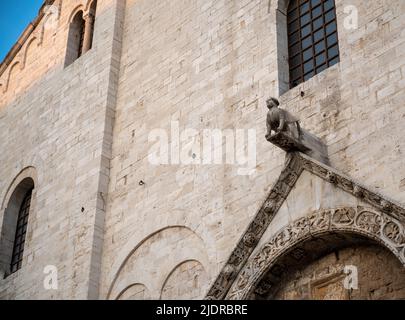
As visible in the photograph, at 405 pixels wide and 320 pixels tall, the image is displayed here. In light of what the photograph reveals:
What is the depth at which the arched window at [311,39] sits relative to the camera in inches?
599

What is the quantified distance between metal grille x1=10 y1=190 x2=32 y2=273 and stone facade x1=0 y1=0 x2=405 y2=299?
1.33ft

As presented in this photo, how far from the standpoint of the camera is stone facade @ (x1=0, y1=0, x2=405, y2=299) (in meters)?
13.2

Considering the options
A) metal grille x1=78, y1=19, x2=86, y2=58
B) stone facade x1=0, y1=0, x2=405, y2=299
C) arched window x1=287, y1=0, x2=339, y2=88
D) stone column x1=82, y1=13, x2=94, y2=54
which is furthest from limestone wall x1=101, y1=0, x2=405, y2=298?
metal grille x1=78, y1=19, x2=86, y2=58

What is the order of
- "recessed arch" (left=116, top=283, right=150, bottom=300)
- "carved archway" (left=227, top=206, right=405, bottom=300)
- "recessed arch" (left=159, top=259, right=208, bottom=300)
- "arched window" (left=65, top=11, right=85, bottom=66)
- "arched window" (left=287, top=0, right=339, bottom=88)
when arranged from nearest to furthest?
"carved archway" (left=227, top=206, right=405, bottom=300)
"recessed arch" (left=159, top=259, right=208, bottom=300)
"arched window" (left=287, top=0, right=339, bottom=88)
"recessed arch" (left=116, top=283, right=150, bottom=300)
"arched window" (left=65, top=11, right=85, bottom=66)

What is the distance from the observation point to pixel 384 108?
13188 millimetres

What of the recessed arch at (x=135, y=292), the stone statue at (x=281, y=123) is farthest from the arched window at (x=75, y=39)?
the stone statue at (x=281, y=123)

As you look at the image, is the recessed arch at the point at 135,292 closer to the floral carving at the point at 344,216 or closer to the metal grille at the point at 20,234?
the metal grille at the point at 20,234

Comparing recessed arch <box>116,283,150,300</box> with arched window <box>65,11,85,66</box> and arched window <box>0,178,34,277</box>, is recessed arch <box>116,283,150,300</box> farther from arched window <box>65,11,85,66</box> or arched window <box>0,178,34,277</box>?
arched window <box>65,11,85,66</box>

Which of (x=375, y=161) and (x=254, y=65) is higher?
(x=254, y=65)

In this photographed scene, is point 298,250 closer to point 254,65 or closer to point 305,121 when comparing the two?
point 305,121

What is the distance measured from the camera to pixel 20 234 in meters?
20.8

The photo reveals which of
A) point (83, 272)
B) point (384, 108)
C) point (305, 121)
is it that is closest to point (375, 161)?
point (384, 108)

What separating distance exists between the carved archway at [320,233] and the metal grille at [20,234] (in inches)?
337
